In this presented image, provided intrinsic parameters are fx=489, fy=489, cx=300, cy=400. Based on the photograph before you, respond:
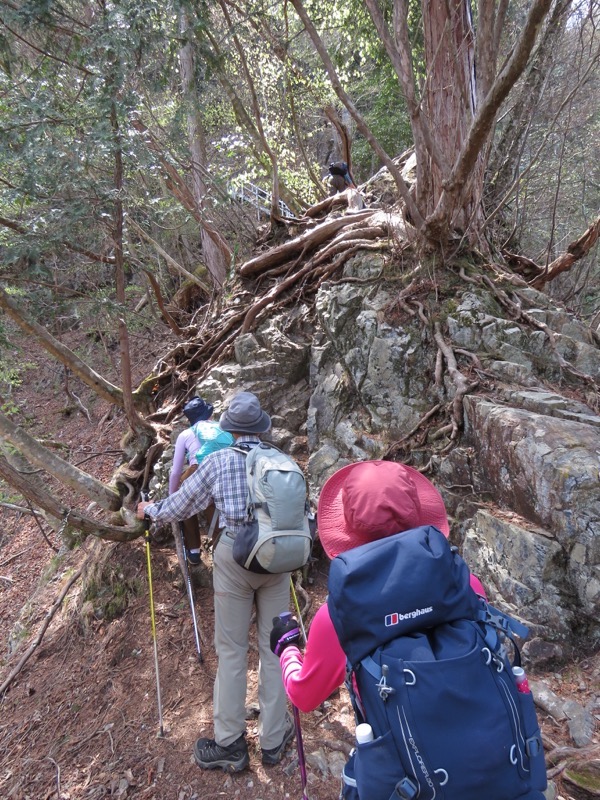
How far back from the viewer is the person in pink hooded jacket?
1713 millimetres

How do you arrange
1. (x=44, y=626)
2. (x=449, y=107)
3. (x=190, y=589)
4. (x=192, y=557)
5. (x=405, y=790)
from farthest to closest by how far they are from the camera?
1. (x=449, y=107)
2. (x=44, y=626)
3. (x=192, y=557)
4. (x=190, y=589)
5. (x=405, y=790)

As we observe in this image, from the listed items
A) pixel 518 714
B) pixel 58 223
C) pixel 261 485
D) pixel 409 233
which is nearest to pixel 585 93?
pixel 409 233

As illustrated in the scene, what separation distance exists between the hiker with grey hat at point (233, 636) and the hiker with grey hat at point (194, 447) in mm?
1073

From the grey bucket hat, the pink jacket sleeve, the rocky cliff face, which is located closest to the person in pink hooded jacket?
the pink jacket sleeve

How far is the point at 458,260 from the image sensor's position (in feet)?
19.8

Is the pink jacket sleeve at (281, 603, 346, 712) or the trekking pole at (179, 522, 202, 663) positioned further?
the trekking pole at (179, 522, 202, 663)

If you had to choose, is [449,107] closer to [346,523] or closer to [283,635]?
[346,523]

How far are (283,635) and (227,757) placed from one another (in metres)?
1.62

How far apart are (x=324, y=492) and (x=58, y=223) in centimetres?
430

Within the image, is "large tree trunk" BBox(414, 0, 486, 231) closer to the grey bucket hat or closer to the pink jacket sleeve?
the grey bucket hat

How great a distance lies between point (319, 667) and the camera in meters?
1.85

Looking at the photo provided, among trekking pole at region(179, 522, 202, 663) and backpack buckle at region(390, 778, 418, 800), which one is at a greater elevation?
backpack buckle at region(390, 778, 418, 800)

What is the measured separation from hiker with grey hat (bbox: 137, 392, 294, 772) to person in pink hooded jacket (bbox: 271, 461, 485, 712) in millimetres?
1093

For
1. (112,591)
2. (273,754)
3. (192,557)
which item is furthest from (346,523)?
(112,591)
